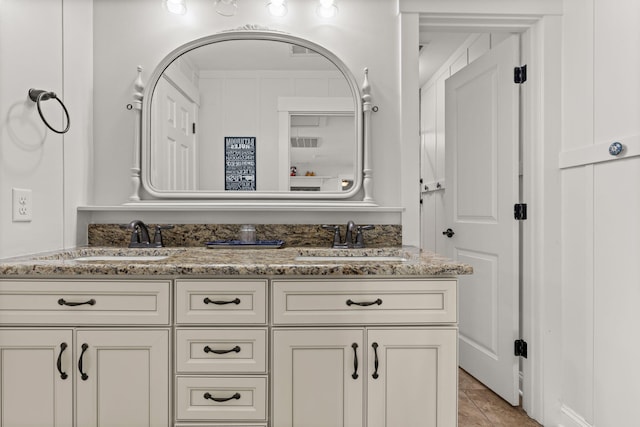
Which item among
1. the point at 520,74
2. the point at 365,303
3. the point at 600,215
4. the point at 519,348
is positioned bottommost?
the point at 519,348

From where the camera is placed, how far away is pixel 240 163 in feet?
6.18

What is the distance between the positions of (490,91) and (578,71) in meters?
0.48

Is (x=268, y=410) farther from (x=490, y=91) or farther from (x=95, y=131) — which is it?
(x=490, y=91)

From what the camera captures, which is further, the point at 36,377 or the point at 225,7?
the point at 225,7

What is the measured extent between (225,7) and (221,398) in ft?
6.07

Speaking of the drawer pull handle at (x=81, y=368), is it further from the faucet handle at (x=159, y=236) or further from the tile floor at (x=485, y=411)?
the tile floor at (x=485, y=411)

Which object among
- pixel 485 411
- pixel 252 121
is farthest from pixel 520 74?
pixel 485 411

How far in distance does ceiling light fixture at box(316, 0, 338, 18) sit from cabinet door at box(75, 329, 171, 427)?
173 cm

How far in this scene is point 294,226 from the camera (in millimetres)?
1892

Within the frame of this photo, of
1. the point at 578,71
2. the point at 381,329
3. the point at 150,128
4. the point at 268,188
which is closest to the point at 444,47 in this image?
the point at 578,71

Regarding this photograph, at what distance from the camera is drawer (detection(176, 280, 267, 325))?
Answer: 127 cm

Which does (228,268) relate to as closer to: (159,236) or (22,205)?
(159,236)

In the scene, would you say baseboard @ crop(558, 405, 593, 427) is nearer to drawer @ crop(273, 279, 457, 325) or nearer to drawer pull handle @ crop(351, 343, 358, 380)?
drawer @ crop(273, 279, 457, 325)

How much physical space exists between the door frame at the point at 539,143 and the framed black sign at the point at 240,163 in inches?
31.2
